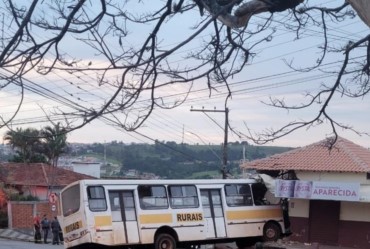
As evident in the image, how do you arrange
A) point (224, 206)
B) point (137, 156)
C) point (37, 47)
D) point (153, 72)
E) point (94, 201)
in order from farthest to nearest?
point (137, 156) → point (224, 206) → point (94, 201) → point (153, 72) → point (37, 47)

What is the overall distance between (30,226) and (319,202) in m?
22.2

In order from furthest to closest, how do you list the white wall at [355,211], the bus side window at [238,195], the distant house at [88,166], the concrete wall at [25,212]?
1. the distant house at [88,166]
2. the concrete wall at [25,212]
3. the white wall at [355,211]
4. the bus side window at [238,195]

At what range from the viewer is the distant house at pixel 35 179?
5659cm

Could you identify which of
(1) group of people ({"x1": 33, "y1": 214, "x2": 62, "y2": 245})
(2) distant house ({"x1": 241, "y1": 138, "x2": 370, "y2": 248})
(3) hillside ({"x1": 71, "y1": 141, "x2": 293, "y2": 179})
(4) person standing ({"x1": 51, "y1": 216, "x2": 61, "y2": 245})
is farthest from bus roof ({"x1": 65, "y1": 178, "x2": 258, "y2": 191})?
(1) group of people ({"x1": 33, "y1": 214, "x2": 62, "y2": 245})

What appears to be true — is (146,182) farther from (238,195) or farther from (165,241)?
(238,195)

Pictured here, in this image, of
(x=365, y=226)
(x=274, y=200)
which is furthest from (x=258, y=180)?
(x=365, y=226)

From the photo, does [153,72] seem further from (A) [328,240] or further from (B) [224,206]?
(A) [328,240]

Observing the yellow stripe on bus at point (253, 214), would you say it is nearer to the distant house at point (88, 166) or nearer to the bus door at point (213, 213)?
the bus door at point (213, 213)

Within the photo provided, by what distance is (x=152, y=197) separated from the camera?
24.6 m

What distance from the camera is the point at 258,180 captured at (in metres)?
27.9

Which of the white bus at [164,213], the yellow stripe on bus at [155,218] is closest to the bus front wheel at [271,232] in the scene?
the white bus at [164,213]

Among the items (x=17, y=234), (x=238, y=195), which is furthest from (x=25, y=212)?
(x=238, y=195)

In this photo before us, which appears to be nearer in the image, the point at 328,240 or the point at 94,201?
the point at 94,201

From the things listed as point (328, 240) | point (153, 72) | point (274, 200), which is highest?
point (153, 72)
